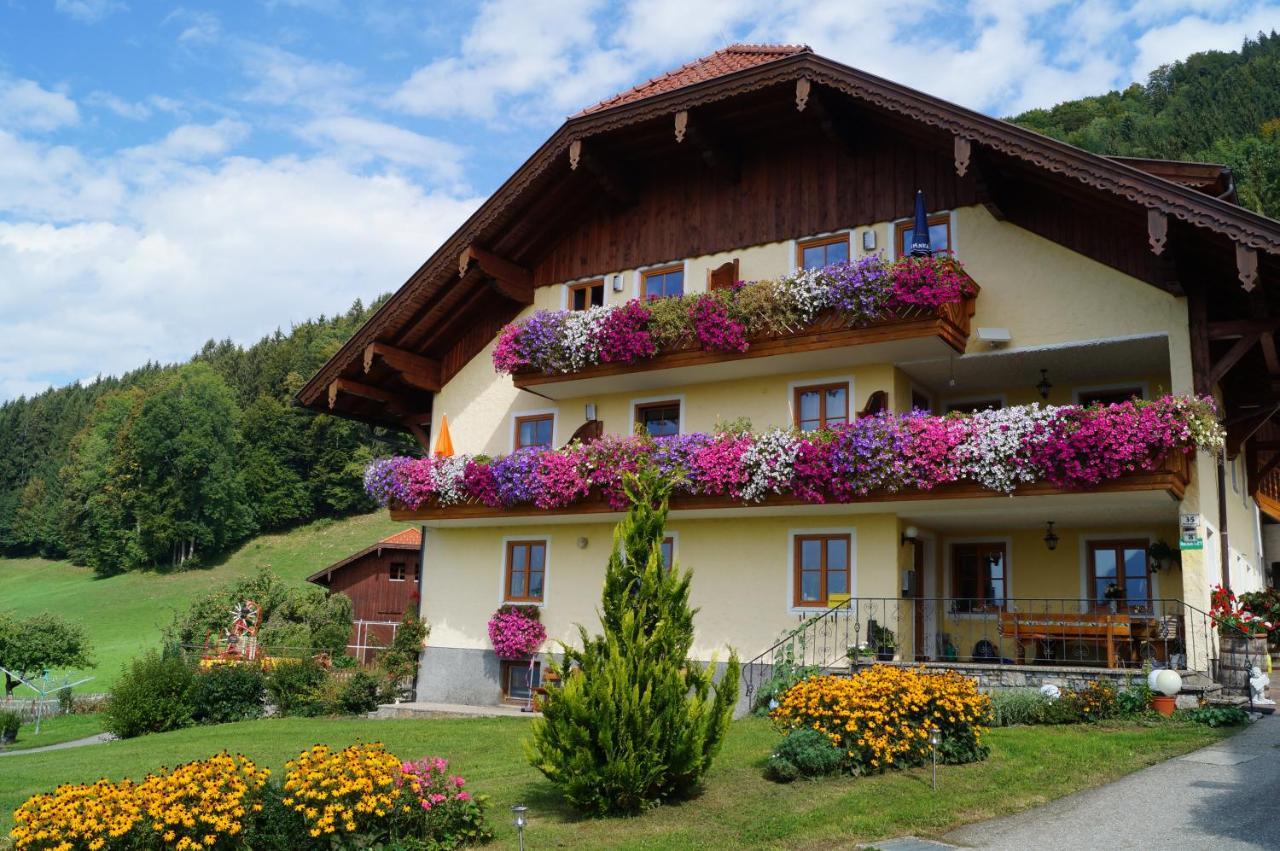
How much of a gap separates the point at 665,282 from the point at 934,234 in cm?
565

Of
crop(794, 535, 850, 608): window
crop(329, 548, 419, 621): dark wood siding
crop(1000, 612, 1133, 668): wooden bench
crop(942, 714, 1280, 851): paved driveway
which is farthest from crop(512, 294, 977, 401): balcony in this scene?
crop(329, 548, 419, 621): dark wood siding

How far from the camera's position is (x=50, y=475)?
113625 millimetres

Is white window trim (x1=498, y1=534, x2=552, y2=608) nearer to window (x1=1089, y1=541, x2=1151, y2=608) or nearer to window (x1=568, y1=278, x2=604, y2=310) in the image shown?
window (x1=568, y1=278, x2=604, y2=310)

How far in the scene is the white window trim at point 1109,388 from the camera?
1850 cm

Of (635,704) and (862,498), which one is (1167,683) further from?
(635,704)

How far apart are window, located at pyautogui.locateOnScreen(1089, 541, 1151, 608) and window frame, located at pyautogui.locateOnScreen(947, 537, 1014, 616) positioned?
1.46m

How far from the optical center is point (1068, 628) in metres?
16.8

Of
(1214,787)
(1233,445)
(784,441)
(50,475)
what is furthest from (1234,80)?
(50,475)

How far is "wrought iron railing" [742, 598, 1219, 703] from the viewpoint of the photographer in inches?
639

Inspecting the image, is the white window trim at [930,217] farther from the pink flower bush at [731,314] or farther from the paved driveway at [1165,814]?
the paved driveway at [1165,814]

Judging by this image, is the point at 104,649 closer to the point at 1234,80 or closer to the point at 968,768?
the point at 968,768

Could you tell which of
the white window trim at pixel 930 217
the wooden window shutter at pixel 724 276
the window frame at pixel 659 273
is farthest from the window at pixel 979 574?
the window frame at pixel 659 273

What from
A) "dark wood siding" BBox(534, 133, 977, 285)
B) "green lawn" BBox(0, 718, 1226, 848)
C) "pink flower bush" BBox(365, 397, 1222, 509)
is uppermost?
"dark wood siding" BBox(534, 133, 977, 285)

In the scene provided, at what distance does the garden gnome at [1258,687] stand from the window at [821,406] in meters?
7.43
